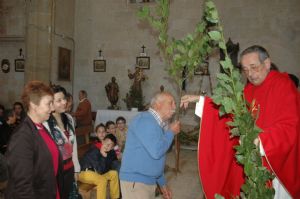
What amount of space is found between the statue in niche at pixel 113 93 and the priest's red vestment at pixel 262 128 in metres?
9.17

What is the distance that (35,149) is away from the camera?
249cm

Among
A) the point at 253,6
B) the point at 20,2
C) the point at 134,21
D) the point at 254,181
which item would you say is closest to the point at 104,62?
the point at 134,21

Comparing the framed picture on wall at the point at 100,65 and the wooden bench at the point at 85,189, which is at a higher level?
the framed picture on wall at the point at 100,65

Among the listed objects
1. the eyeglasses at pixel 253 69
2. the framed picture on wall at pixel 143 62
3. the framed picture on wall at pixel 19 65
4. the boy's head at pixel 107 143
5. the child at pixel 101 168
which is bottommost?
the child at pixel 101 168

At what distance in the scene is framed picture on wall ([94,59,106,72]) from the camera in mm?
13055

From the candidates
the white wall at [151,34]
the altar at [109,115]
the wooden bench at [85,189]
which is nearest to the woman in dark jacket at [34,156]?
the wooden bench at [85,189]

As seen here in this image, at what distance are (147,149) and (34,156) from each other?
3.07 feet

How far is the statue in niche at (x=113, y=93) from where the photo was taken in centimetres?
1205

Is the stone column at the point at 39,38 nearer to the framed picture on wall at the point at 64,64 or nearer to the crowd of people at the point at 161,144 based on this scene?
the framed picture on wall at the point at 64,64

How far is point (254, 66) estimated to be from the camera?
8.80 ft

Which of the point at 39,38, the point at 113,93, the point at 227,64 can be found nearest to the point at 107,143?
the point at 227,64

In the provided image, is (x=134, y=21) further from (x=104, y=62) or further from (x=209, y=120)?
(x=209, y=120)

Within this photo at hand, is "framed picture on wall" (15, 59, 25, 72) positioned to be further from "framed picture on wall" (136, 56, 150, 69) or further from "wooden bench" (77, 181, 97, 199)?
"wooden bench" (77, 181, 97, 199)

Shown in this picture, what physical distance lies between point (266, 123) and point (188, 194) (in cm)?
334
